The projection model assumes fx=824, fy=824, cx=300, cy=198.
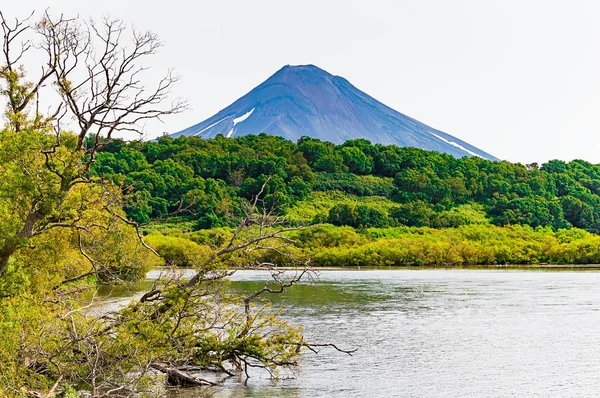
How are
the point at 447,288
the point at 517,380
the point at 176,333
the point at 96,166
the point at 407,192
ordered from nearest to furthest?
the point at 176,333 < the point at 517,380 < the point at 447,288 < the point at 96,166 < the point at 407,192

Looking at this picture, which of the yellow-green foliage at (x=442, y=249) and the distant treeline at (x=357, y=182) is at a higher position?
the distant treeline at (x=357, y=182)

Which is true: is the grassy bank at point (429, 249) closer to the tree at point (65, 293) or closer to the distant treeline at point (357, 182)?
the distant treeline at point (357, 182)

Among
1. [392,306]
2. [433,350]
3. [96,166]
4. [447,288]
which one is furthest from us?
[96,166]

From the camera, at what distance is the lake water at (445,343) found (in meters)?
21.0

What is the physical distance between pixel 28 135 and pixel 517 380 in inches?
558

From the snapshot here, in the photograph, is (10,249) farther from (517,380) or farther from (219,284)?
(517,380)

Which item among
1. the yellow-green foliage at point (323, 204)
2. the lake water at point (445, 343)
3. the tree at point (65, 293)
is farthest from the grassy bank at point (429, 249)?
the tree at point (65, 293)

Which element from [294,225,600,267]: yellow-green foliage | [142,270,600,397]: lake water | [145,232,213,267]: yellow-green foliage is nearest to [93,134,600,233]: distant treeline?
[145,232,213,267]: yellow-green foliage

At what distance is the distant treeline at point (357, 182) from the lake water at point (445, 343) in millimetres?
53810

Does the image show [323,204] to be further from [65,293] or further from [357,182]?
[65,293]

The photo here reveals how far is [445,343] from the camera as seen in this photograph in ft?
96.3

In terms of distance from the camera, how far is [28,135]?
651 inches

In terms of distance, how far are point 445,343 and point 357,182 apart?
108660 mm

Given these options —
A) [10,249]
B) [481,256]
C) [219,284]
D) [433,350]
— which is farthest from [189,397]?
[481,256]
